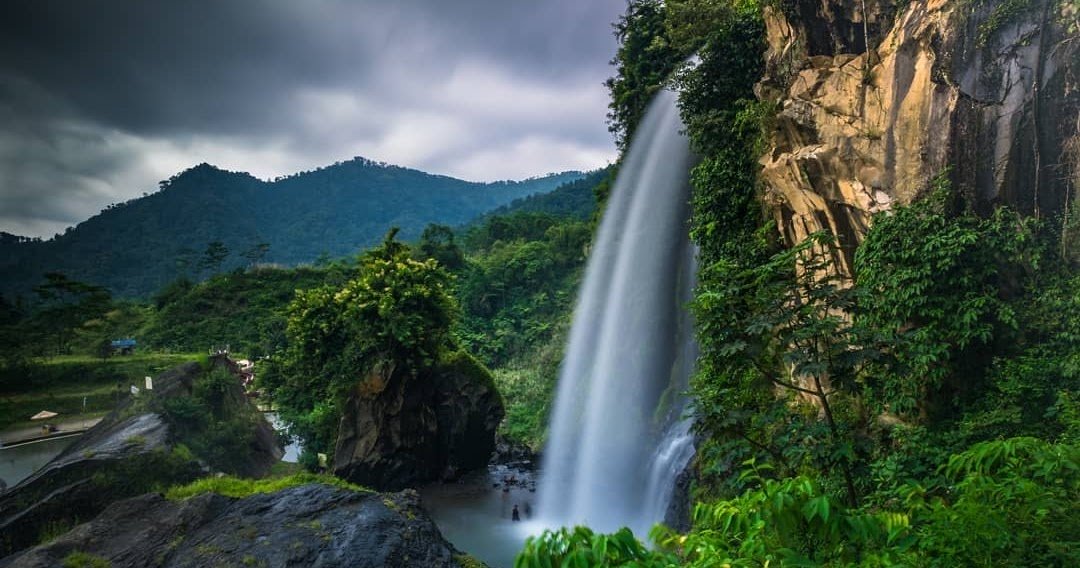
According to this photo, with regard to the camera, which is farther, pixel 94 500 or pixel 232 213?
pixel 232 213

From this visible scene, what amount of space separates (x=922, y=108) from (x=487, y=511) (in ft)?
50.3

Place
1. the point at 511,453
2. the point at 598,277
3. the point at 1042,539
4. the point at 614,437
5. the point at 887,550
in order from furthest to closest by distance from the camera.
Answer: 1. the point at 511,453
2. the point at 598,277
3. the point at 614,437
4. the point at 1042,539
5. the point at 887,550

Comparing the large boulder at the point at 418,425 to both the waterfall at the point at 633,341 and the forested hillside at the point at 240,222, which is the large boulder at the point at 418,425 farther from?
the forested hillside at the point at 240,222

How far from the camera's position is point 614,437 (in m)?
16.7

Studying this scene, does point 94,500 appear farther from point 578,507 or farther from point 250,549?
point 578,507

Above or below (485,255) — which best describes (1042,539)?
below

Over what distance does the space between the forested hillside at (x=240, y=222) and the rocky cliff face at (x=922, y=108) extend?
5998cm

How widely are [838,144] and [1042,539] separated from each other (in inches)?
265

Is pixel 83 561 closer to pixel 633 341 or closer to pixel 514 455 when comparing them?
pixel 633 341

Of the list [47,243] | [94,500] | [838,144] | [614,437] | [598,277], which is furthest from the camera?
[47,243]

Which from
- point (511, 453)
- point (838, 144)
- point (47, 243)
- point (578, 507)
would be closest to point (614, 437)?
point (578, 507)

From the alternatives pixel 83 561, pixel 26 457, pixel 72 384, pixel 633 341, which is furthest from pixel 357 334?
pixel 72 384

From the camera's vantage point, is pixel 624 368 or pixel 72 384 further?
pixel 72 384

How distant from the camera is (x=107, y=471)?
1286cm
